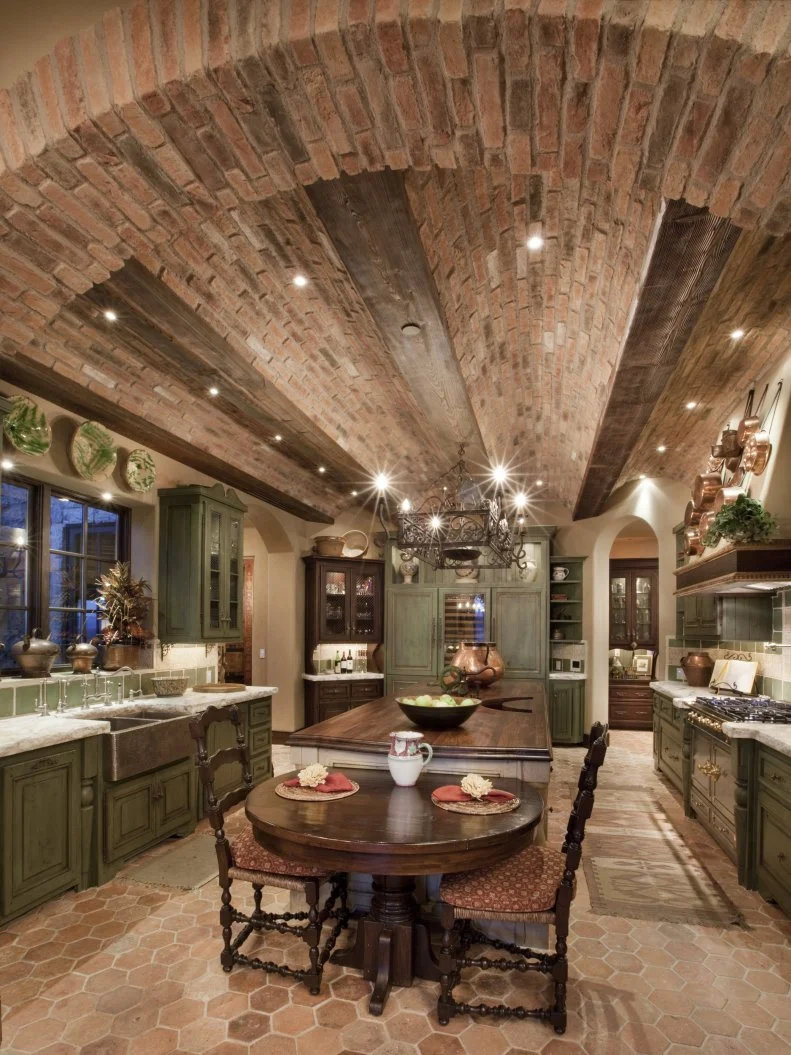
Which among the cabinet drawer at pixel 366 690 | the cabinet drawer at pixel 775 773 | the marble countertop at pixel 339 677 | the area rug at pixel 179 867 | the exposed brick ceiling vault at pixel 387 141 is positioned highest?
the exposed brick ceiling vault at pixel 387 141

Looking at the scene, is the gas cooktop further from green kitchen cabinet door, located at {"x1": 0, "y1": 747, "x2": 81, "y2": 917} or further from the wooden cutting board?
green kitchen cabinet door, located at {"x1": 0, "y1": 747, "x2": 81, "y2": 917}

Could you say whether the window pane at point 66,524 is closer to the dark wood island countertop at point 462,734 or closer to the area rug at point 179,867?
the area rug at point 179,867

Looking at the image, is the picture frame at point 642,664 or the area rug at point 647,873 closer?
the area rug at point 647,873

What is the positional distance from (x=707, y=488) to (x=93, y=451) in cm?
446

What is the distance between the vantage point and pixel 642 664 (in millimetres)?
9852

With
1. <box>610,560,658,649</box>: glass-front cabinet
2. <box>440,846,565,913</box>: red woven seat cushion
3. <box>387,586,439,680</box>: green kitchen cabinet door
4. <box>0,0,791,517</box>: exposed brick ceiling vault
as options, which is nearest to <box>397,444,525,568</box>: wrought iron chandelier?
<box>0,0,791,517</box>: exposed brick ceiling vault

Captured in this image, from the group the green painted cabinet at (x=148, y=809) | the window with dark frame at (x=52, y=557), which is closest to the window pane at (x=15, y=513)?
the window with dark frame at (x=52, y=557)

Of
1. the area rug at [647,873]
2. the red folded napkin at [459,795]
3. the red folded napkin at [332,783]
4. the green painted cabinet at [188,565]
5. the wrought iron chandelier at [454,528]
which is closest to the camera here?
the red folded napkin at [459,795]

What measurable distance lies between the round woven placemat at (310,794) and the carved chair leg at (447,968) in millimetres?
548

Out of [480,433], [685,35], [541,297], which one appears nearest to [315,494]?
[480,433]

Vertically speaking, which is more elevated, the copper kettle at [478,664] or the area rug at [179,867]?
the copper kettle at [478,664]

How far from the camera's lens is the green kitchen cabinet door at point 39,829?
3.09 m

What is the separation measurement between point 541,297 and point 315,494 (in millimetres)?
4548

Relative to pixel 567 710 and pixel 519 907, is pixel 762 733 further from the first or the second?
pixel 567 710
